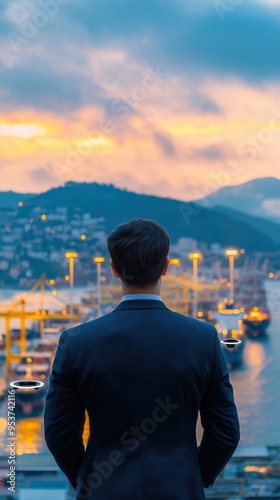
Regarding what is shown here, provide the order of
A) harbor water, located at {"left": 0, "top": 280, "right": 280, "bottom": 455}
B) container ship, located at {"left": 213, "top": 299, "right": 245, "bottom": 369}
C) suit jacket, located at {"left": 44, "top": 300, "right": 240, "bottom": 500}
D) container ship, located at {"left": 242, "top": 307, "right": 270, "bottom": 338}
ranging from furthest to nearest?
container ship, located at {"left": 242, "top": 307, "right": 270, "bottom": 338}, container ship, located at {"left": 213, "top": 299, "right": 245, "bottom": 369}, harbor water, located at {"left": 0, "top": 280, "right": 280, "bottom": 455}, suit jacket, located at {"left": 44, "top": 300, "right": 240, "bottom": 500}

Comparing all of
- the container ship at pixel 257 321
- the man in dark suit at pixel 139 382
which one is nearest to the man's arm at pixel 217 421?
the man in dark suit at pixel 139 382

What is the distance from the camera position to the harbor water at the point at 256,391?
6.24 m

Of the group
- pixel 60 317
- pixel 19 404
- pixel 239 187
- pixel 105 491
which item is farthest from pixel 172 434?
pixel 239 187

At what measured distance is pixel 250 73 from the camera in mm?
9266

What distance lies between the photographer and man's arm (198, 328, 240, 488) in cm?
71

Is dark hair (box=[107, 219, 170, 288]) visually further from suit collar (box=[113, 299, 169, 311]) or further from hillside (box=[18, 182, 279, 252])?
hillside (box=[18, 182, 279, 252])

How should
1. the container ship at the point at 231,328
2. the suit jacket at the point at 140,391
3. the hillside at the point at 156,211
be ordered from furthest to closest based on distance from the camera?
1. the container ship at the point at 231,328
2. the hillside at the point at 156,211
3. the suit jacket at the point at 140,391

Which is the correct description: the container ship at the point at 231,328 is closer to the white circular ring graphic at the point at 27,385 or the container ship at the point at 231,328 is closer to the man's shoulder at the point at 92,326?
the white circular ring graphic at the point at 27,385

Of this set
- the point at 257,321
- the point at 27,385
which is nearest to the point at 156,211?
the point at 257,321

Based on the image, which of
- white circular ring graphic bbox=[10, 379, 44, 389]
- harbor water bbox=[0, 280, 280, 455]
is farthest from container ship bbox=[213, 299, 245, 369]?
white circular ring graphic bbox=[10, 379, 44, 389]

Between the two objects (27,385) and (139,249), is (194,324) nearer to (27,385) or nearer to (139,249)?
(139,249)

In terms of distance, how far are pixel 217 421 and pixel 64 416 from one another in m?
0.17

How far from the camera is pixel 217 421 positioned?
73 cm

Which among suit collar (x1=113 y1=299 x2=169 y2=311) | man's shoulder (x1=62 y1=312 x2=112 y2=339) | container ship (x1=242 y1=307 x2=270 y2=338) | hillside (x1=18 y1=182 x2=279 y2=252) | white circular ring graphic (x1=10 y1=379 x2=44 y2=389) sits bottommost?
container ship (x1=242 y1=307 x2=270 y2=338)
